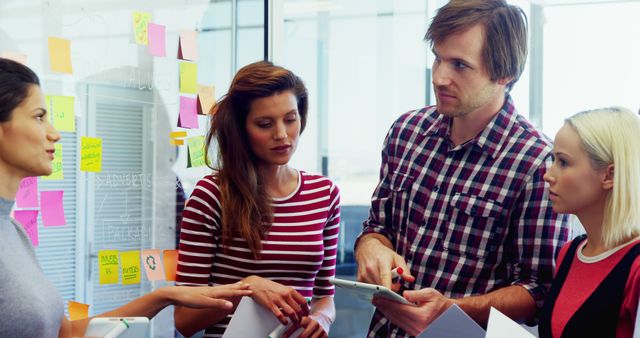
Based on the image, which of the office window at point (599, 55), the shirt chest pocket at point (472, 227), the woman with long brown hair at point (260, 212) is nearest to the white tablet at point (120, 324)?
the woman with long brown hair at point (260, 212)

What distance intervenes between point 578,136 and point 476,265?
388 millimetres

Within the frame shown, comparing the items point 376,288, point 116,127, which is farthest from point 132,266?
point 376,288

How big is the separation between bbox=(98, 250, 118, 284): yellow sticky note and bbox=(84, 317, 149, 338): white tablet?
97cm

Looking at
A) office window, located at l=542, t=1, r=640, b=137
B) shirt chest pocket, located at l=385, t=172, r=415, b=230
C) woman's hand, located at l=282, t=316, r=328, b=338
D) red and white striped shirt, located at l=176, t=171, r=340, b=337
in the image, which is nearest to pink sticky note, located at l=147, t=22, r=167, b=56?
red and white striped shirt, located at l=176, t=171, r=340, b=337

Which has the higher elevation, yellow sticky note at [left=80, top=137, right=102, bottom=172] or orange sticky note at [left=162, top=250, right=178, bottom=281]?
yellow sticky note at [left=80, top=137, right=102, bottom=172]

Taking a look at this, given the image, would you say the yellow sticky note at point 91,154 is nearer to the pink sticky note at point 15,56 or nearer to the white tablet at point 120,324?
the pink sticky note at point 15,56

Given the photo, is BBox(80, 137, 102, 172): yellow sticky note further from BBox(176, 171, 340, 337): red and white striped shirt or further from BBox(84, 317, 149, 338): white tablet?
BBox(84, 317, 149, 338): white tablet

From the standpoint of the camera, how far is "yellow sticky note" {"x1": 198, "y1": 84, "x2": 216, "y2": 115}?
2860 millimetres

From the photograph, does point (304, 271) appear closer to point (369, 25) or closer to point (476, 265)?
point (476, 265)

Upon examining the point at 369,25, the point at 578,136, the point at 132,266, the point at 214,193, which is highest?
the point at 369,25

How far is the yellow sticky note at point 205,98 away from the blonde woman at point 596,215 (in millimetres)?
1604

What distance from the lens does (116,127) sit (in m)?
2.55

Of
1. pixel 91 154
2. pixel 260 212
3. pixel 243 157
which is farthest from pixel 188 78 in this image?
pixel 260 212

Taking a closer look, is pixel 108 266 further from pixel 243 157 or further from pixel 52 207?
pixel 243 157
